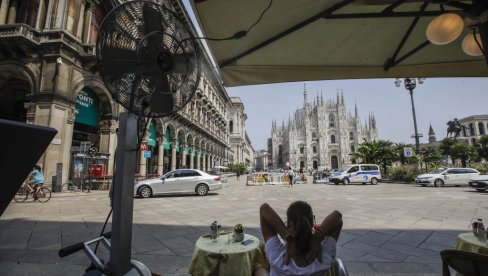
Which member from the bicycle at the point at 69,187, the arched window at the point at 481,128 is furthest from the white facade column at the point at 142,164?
the arched window at the point at 481,128

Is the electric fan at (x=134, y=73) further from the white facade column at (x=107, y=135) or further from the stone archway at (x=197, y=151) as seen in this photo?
the stone archway at (x=197, y=151)

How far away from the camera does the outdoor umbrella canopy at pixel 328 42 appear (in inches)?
102

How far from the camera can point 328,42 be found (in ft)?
10.4

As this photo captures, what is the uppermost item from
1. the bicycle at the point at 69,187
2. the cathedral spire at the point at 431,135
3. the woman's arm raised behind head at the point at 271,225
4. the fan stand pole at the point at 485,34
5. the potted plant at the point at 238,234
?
the cathedral spire at the point at 431,135

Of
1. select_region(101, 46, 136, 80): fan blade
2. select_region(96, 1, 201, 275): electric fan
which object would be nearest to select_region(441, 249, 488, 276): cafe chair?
select_region(96, 1, 201, 275): electric fan

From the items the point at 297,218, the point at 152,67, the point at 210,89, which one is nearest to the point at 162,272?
the point at 297,218

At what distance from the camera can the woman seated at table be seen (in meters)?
1.90

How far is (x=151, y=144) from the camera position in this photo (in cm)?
2200

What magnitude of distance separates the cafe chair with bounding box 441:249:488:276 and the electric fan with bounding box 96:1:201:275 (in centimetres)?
230

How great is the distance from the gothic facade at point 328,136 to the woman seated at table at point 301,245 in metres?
77.6

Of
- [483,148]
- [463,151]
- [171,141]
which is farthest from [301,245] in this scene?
[483,148]

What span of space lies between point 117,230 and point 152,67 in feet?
3.90

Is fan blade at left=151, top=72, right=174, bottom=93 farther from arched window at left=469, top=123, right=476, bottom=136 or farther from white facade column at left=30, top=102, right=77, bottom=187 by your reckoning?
arched window at left=469, top=123, right=476, bottom=136

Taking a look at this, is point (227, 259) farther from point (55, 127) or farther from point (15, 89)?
point (15, 89)
